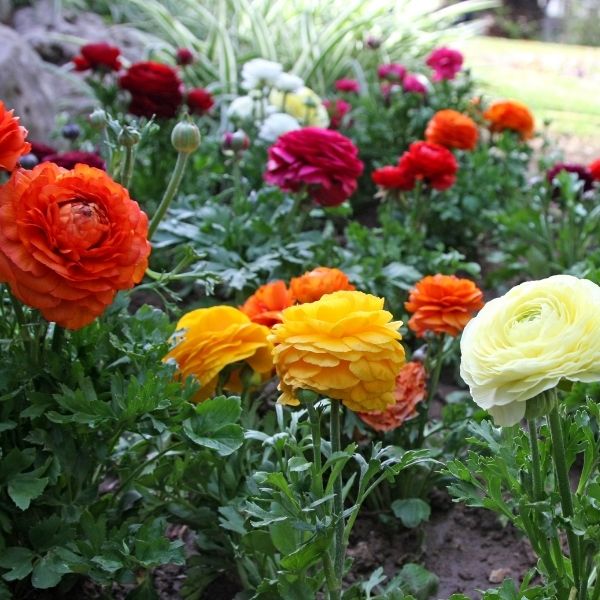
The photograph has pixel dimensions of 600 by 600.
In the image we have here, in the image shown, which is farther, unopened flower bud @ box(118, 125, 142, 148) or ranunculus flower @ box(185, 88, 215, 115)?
ranunculus flower @ box(185, 88, 215, 115)

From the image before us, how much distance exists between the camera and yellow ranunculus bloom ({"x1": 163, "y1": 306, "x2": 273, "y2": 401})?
4.59 feet

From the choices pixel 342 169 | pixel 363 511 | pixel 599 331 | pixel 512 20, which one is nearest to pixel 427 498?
pixel 363 511

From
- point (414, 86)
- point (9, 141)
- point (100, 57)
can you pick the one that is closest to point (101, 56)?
point (100, 57)

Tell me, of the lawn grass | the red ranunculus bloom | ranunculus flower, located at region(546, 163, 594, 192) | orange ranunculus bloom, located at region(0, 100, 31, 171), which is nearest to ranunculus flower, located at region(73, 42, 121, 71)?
the red ranunculus bloom

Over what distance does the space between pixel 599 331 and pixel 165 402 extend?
60 cm

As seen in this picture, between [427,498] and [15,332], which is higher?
[15,332]

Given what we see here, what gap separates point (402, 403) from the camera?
165cm

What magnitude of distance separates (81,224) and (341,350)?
37cm

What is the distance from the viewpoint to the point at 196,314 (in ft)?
4.83

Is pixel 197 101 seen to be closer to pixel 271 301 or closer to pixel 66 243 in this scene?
pixel 271 301

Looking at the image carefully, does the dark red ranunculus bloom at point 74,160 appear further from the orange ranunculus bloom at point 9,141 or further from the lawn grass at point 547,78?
the lawn grass at point 547,78

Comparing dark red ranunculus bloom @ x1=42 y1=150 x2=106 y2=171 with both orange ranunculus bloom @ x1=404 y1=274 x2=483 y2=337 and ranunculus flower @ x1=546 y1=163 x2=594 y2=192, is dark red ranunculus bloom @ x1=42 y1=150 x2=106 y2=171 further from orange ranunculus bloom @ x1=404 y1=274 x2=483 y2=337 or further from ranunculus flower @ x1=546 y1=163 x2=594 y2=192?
ranunculus flower @ x1=546 y1=163 x2=594 y2=192

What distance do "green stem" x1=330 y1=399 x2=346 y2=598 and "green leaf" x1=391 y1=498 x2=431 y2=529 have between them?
0.47 meters

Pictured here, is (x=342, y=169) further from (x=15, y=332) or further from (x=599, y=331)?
(x=599, y=331)
